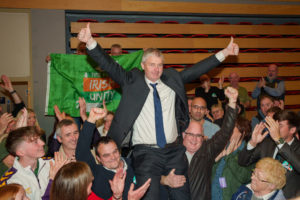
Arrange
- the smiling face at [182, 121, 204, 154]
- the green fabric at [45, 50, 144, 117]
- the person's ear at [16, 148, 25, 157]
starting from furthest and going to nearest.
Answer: the green fabric at [45, 50, 144, 117] → the smiling face at [182, 121, 204, 154] → the person's ear at [16, 148, 25, 157]

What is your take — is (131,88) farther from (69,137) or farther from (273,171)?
(273,171)

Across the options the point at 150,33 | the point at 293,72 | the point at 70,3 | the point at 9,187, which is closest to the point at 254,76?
the point at 293,72

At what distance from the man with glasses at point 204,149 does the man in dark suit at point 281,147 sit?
292 mm

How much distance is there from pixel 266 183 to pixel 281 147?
446 millimetres

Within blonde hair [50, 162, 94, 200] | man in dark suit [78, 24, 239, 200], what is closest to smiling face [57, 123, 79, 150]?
man in dark suit [78, 24, 239, 200]

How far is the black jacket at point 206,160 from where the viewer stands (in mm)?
3098

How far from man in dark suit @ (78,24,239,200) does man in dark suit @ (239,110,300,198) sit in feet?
2.45

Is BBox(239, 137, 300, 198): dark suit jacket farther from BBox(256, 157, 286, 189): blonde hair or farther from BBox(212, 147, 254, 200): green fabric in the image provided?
BBox(256, 157, 286, 189): blonde hair

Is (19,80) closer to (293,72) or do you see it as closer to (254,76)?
(254,76)

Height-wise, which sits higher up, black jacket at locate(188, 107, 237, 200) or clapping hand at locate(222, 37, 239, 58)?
clapping hand at locate(222, 37, 239, 58)

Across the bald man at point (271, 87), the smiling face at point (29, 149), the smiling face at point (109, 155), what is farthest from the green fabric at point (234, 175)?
the bald man at point (271, 87)

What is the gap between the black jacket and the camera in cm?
310

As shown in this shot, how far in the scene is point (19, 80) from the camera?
619cm

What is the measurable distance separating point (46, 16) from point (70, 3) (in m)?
0.51
